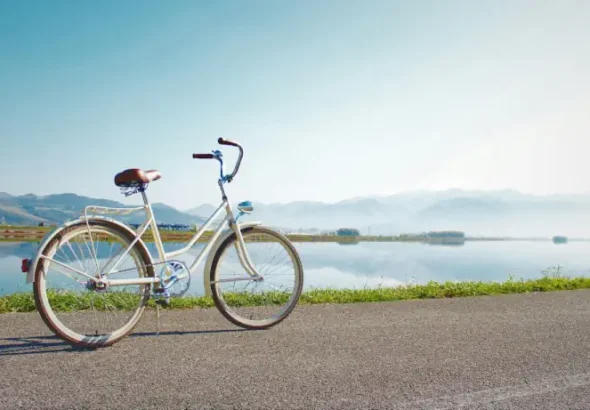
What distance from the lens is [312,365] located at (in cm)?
339

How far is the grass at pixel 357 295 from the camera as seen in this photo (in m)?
5.37

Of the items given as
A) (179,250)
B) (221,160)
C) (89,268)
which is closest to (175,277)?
(179,250)

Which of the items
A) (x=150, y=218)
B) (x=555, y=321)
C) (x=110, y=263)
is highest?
(x=150, y=218)

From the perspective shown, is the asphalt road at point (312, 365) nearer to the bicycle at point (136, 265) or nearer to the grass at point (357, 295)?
the bicycle at point (136, 265)

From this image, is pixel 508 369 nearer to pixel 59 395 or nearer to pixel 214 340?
pixel 214 340

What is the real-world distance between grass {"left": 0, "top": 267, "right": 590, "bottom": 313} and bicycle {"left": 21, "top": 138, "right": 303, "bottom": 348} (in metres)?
0.06

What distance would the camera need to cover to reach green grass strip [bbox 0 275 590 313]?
5340mm

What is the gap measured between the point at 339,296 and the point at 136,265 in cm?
331

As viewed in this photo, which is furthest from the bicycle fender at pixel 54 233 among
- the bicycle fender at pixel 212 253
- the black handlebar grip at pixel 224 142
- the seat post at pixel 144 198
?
the black handlebar grip at pixel 224 142

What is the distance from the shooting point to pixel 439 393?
288cm

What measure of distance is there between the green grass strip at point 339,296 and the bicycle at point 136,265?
5 centimetres

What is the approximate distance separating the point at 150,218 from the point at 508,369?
3.63m

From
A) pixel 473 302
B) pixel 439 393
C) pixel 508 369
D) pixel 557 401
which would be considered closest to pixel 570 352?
pixel 508 369

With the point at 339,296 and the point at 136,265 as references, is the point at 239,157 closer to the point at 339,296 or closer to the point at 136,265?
the point at 136,265
